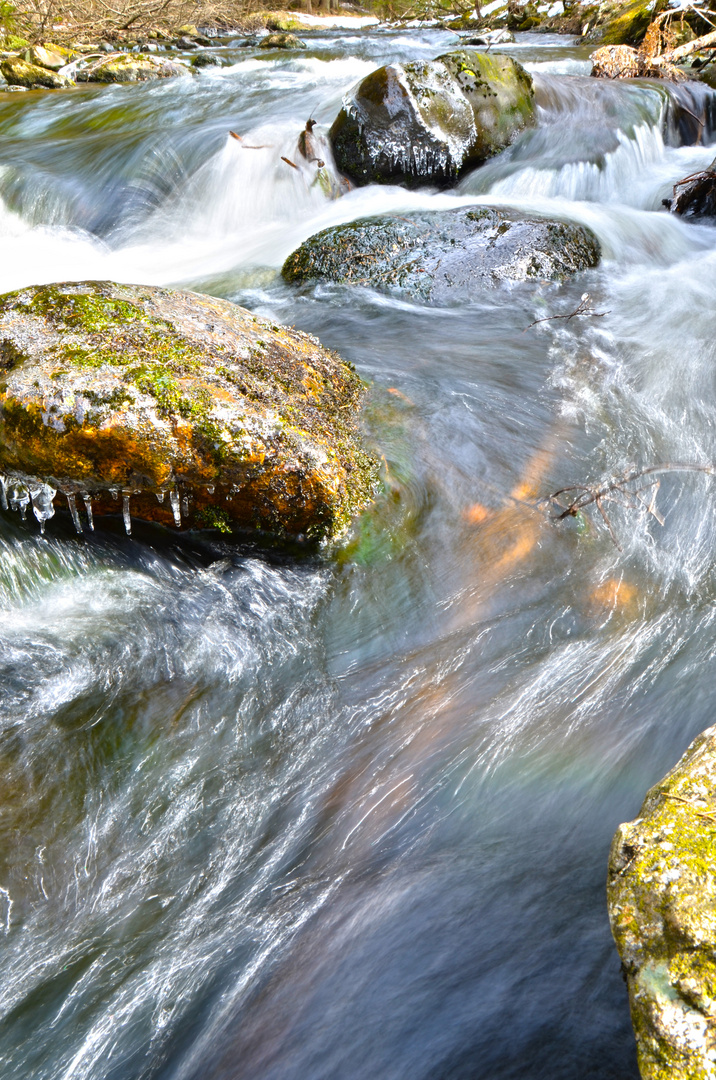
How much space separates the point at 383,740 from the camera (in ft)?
9.93

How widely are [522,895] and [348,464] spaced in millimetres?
2221

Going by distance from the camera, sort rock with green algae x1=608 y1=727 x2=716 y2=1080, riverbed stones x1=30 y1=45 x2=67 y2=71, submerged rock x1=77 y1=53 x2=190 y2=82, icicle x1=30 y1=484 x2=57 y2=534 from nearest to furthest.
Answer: rock with green algae x1=608 y1=727 x2=716 y2=1080
icicle x1=30 y1=484 x2=57 y2=534
submerged rock x1=77 y1=53 x2=190 y2=82
riverbed stones x1=30 y1=45 x2=67 y2=71

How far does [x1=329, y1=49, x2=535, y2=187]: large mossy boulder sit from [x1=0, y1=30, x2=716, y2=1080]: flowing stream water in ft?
10.3

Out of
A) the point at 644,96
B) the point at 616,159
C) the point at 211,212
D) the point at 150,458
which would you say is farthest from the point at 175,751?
the point at 644,96

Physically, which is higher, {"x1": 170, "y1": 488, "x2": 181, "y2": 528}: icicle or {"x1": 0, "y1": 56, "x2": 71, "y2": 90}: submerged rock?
{"x1": 0, "y1": 56, "x2": 71, "y2": 90}: submerged rock

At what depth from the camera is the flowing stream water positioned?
222 centimetres

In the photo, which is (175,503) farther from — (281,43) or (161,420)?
(281,43)

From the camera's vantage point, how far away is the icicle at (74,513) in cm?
344

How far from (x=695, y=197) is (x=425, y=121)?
3.06m

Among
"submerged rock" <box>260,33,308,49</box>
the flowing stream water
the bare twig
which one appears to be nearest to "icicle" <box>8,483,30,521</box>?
the flowing stream water

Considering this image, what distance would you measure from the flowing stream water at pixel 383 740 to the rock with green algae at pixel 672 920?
22.9 inches

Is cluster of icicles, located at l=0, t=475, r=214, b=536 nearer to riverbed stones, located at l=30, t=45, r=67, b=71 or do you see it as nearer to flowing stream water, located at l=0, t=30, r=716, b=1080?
flowing stream water, located at l=0, t=30, r=716, b=1080

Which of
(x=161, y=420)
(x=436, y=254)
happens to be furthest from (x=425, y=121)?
(x=161, y=420)

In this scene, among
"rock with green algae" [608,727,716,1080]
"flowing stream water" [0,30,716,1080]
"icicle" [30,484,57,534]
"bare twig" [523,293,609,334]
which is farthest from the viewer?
"bare twig" [523,293,609,334]
